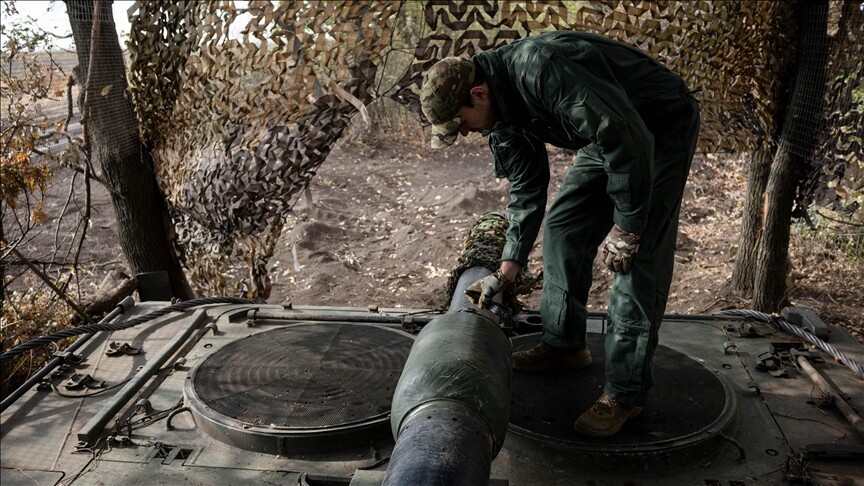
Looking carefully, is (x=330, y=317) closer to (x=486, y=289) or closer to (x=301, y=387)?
(x=301, y=387)

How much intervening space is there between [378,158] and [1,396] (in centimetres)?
854

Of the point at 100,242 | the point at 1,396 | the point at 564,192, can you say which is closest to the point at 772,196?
the point at 564,192

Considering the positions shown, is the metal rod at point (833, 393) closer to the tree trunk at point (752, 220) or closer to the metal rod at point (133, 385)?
the tree trunk at point (752, 220)

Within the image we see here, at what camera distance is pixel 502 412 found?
89.5 inches

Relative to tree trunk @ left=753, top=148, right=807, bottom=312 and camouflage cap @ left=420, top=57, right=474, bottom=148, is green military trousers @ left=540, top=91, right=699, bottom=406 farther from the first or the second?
tree trunk @ left=753, top=148, right=807, bottom=312

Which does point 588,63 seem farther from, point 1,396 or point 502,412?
point 1,396

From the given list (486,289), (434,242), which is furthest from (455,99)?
(434,242)

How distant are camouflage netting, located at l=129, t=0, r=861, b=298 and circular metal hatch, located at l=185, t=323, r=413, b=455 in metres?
1.85

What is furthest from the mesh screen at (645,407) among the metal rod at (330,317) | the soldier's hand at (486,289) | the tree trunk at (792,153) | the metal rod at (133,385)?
the tree trunk at (792,153)

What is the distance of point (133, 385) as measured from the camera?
3.40 meters

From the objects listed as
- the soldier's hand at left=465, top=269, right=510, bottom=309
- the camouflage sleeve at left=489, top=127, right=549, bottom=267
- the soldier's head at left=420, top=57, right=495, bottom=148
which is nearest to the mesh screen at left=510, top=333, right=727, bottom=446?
the soldier's hand at left=465, top=269, right=510, bottom=309

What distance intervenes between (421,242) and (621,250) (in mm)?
6248

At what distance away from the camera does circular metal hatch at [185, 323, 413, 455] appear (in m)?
2.96

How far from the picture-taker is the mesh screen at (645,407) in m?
2.96
